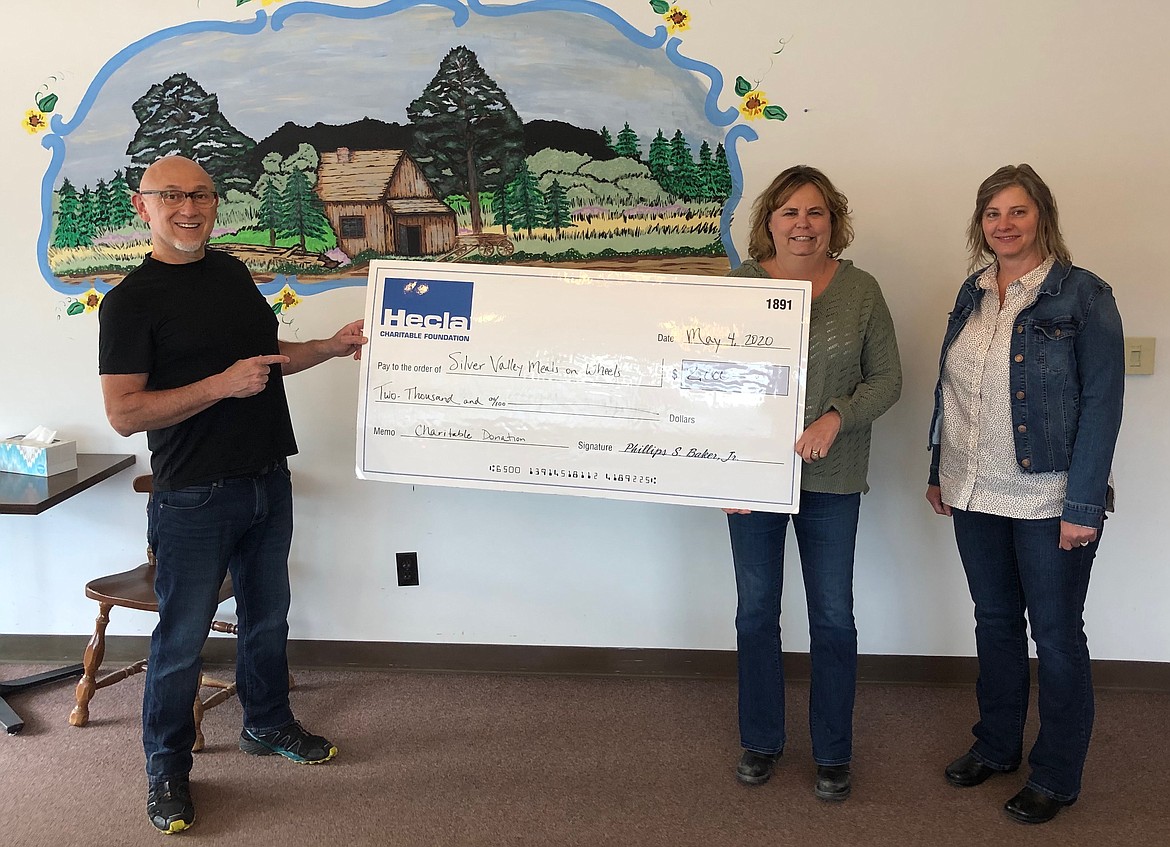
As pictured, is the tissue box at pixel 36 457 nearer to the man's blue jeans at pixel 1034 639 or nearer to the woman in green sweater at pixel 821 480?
Answer: the woman in green sweater at pixel 821 480

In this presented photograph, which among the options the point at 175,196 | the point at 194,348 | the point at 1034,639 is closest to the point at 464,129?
the point at 175,196

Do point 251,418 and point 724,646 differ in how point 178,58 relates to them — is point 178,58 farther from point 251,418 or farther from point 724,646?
point 724,646

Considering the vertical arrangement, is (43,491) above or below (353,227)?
below

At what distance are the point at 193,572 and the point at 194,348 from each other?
0.55 metres

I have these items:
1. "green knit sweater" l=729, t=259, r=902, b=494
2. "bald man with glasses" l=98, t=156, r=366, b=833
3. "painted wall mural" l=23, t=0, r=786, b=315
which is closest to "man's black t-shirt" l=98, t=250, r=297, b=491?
"bald man with glasses" l=98, t=156, r=366, b=833

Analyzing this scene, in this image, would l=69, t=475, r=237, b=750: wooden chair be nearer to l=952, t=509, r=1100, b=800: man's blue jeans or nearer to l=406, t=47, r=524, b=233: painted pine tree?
l=406, t=47, r=524, b=233: painted pine tree

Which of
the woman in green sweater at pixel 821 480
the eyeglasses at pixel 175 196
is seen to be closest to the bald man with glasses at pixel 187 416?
the eyeglasses at pixel 175 196

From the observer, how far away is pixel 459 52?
8.33 feet

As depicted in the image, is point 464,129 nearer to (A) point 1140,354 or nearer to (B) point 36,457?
(B) point 36,457

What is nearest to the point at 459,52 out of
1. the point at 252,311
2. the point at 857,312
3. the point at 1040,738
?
the point at 252,311

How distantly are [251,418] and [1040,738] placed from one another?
213 centimetres

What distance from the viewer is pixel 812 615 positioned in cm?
210

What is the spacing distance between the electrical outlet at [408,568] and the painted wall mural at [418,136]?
924 mm

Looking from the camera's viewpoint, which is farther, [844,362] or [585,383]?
[585,383]
